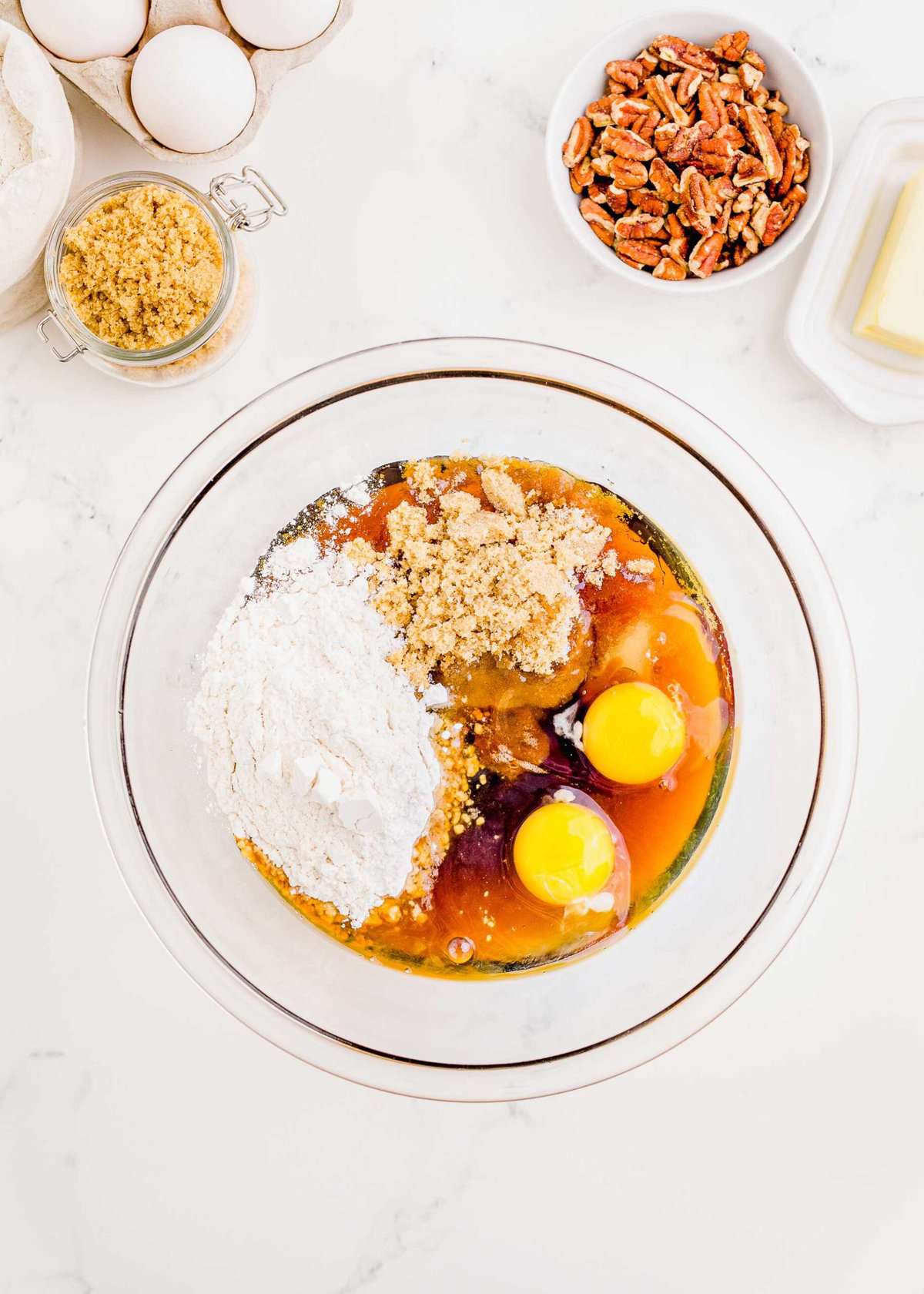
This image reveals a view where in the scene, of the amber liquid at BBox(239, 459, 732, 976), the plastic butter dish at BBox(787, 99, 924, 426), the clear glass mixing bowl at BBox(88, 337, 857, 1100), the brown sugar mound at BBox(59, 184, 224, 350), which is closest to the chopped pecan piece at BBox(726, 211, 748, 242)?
the plastic butter dish at BBox(787, 99, 924, 426)

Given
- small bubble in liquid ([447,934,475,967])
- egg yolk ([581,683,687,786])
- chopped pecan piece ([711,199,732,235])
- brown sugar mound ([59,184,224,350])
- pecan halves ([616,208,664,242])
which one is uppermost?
brown sugar mound ([59,184,224,350])

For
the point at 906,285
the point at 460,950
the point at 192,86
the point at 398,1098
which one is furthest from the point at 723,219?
the point at 398,1098

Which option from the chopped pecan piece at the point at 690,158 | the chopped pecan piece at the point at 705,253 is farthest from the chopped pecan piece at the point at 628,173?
the chopped pecan piece at the point at 705,253

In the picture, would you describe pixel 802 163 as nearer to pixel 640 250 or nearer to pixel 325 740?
pixel 640 250

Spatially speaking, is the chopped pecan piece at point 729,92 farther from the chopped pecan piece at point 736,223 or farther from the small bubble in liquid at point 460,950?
the small bubble in liquid at point 460,950

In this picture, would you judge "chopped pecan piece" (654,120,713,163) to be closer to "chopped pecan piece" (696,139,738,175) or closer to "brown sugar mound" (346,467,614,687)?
"chopped pecan piece" (696,139,738,175)
